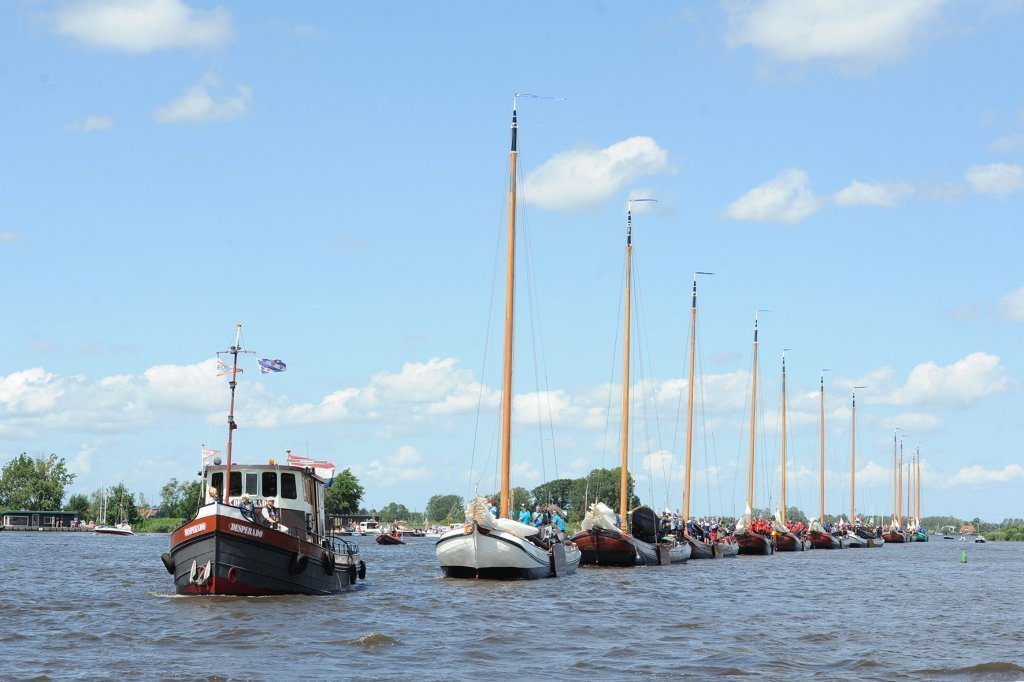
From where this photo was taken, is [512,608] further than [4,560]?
No

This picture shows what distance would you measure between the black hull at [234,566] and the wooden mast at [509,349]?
41.0 ft

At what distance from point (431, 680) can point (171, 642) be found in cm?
697

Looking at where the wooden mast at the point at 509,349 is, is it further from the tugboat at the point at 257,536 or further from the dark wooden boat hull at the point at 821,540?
the dark wooden boat hull at the point at 821,540

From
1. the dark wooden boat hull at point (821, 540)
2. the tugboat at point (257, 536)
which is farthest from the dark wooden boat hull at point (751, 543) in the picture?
the tugboat at point (257, 536)

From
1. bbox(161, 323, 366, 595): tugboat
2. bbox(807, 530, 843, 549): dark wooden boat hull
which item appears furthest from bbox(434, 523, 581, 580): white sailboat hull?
bbox(807, 530, 843, 549): dark wooden boat hull

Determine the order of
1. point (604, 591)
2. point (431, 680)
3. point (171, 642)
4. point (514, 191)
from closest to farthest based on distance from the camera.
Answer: point (431, 680) → point (171, 642) → point (604, 591) → point (514, 191)

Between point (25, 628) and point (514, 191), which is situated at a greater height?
point (514, 191)

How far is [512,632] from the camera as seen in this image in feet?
94.2

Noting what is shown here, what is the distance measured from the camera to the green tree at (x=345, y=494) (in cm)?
18812

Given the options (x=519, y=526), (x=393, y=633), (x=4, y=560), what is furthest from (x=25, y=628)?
(x=4, y=560)

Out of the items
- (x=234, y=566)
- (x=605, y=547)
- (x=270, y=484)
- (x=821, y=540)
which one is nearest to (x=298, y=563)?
(x=234, y=566)

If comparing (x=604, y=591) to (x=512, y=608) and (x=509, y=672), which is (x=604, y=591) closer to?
(x=512, y=608)

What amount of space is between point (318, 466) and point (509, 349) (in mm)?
11291

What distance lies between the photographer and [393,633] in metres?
28.4
